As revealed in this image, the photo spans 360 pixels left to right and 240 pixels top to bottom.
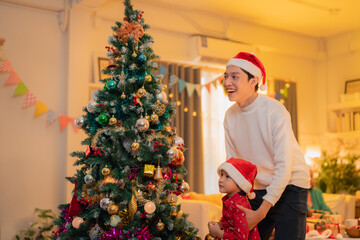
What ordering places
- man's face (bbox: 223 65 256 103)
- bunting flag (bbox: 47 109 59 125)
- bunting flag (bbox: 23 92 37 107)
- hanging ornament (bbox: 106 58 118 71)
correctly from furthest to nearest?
bunting flag (bbox: 47 109 59 125), bunting flag (bbox: 23 92 37 107), hanging ornament (bbox: 106 58 118 71), man's face (bbox: 223 65 256 103)

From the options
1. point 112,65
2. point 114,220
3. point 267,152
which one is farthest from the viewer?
point 112,65

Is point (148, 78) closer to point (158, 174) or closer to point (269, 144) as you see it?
point (158, 174)

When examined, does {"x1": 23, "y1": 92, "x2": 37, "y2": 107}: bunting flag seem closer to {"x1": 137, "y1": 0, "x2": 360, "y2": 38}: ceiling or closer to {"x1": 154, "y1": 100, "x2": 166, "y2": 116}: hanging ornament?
{"x1": 137, "y1": 0, "x2": 360, "y2": 38}: ceiling

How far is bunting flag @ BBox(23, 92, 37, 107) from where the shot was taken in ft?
14.9

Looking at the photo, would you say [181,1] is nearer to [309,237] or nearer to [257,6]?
[257,6]

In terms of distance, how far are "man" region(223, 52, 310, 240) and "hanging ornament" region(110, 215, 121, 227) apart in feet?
→ 2.35

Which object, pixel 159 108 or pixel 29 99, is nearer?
pixel 159 108

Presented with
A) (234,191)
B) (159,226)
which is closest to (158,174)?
(159,226)

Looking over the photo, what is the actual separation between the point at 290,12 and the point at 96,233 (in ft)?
14.8

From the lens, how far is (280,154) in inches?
87.1

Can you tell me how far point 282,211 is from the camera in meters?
2.30

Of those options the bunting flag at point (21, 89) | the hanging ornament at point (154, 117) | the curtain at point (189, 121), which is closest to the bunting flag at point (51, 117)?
the bunting flag at point (21, 89)

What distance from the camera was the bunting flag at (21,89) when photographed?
4473 millimetres

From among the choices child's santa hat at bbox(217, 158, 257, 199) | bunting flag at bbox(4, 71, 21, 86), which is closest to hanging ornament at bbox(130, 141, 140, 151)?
child's santa hat at bbox(217, 158, 257, 199)
